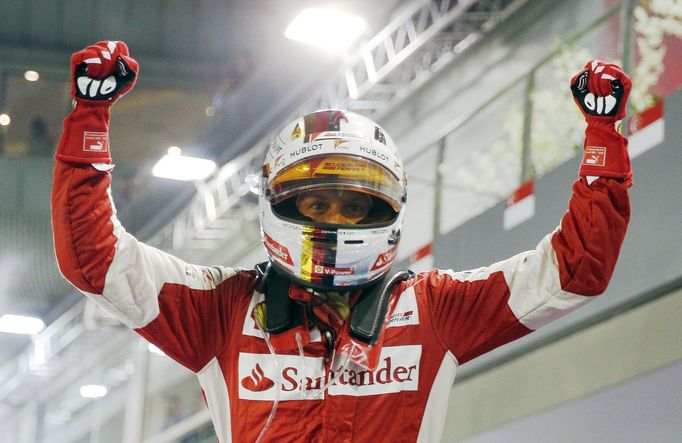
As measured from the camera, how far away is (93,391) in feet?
56.0

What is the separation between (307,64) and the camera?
12.5 metres

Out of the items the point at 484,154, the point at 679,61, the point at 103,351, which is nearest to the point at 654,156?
the point at 679,61

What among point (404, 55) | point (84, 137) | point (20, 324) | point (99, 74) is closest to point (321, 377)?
point (84, 137)

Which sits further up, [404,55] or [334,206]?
[404,55]

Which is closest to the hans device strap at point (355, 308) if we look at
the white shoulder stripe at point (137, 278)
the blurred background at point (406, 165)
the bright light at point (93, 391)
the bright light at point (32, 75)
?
the white shoulder stripe at point (137, 278)

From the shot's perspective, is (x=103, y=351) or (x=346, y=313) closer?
(x=346, y=313)

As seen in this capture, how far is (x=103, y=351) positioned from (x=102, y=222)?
14.3m

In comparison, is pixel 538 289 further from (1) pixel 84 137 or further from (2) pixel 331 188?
(1) pixel 84 137

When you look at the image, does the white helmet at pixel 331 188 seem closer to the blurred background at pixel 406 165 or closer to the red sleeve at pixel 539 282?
the red sleeve at pixel 539 282

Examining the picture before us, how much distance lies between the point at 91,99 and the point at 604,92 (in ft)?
4.80

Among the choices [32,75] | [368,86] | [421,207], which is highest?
[32,75]

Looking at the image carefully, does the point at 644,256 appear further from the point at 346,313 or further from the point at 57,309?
the point at 57,309

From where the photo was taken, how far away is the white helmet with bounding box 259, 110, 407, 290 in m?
3.72

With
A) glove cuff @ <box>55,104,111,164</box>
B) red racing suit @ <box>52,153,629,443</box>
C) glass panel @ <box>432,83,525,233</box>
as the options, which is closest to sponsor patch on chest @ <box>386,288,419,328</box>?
red racing suit @ <box>52,153,629,443</box>
